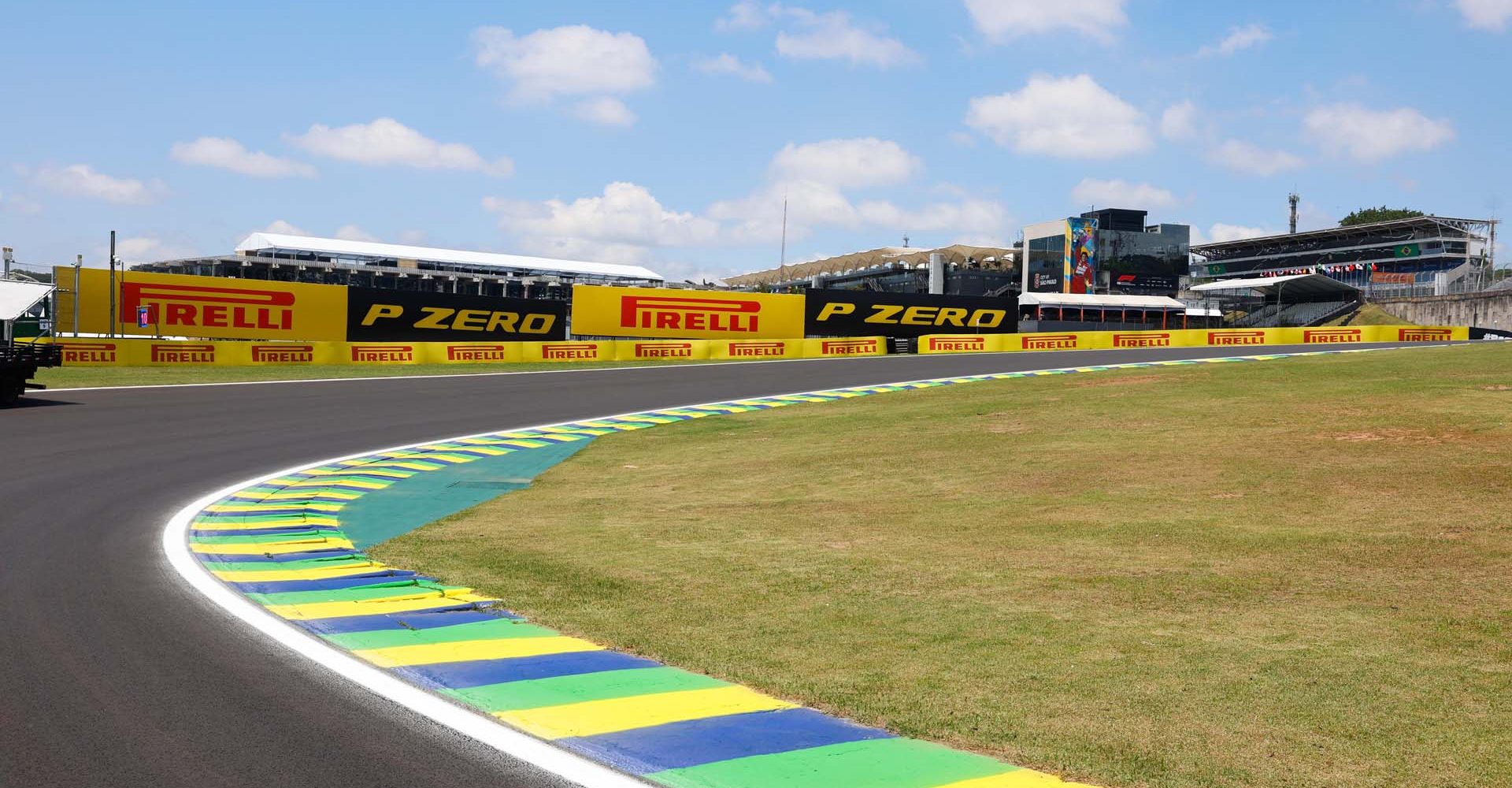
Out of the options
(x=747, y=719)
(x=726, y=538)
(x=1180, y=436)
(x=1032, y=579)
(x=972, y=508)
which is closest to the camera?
(x=747, y=719)

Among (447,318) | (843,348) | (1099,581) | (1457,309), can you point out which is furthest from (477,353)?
(1457,309)

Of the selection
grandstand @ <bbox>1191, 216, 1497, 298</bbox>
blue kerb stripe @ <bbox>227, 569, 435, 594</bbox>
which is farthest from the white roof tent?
blue kerb stripe @ <bbox>227, 569, 435, 594</bbox>

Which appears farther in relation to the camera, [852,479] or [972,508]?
[852,479]

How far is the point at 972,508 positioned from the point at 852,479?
2.73m

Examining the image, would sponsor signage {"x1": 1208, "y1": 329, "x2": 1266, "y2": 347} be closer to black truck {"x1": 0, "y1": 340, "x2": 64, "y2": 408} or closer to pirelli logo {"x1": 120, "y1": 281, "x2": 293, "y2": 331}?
pirelli logo {"x1": 120, "y1": 281, "x2": 293, "y2": 331}

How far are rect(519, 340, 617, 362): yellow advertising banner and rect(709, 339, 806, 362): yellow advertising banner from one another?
443cm

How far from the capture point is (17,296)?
24.8 m

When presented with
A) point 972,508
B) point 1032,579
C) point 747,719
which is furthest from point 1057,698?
point 972,508

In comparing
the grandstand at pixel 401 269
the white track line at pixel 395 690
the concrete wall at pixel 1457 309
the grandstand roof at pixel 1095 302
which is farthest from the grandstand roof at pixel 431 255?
the white track line at pixel 395 690

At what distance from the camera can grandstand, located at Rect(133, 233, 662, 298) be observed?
6475 centimetres

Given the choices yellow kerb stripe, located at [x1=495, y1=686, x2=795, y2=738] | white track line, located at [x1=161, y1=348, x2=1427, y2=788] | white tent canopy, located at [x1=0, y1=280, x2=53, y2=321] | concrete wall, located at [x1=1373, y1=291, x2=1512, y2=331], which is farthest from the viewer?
concrete wall, located at [x1=1373, y1=291, x2=1512, y2=331]

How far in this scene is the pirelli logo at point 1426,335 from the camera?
5381 cm

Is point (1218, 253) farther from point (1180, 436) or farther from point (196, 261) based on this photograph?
point (1180, 436)

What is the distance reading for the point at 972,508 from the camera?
11.2 m
